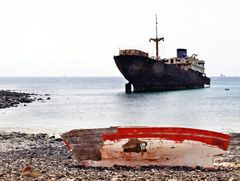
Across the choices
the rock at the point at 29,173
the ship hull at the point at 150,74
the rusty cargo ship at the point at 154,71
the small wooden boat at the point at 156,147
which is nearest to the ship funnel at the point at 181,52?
the rusty cargo ship at the point at 154,71

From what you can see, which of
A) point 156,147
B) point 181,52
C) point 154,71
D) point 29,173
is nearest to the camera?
A: point 29,173

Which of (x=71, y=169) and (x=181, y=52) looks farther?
(x=181, y=52)

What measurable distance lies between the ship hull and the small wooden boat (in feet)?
186

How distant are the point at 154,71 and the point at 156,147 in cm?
5966

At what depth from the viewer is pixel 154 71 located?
71.8 meters

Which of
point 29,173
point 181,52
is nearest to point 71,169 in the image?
point 29,173

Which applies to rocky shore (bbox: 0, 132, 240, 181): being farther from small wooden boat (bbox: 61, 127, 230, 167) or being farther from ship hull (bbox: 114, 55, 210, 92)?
ship hull (bbox: 114, 55, 210, 92)

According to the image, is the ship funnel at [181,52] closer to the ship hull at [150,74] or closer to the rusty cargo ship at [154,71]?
the rusty cargo ship at [154,71]

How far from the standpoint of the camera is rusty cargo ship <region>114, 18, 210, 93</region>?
69.5m

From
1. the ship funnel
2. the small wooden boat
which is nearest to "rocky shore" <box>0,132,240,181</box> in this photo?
the small wooden boat

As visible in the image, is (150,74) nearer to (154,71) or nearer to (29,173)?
(154,71)

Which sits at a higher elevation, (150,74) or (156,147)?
(150,74)

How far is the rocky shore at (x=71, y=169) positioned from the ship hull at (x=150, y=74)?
52.6 meters

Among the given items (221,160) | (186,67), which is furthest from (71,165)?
(186,67)
